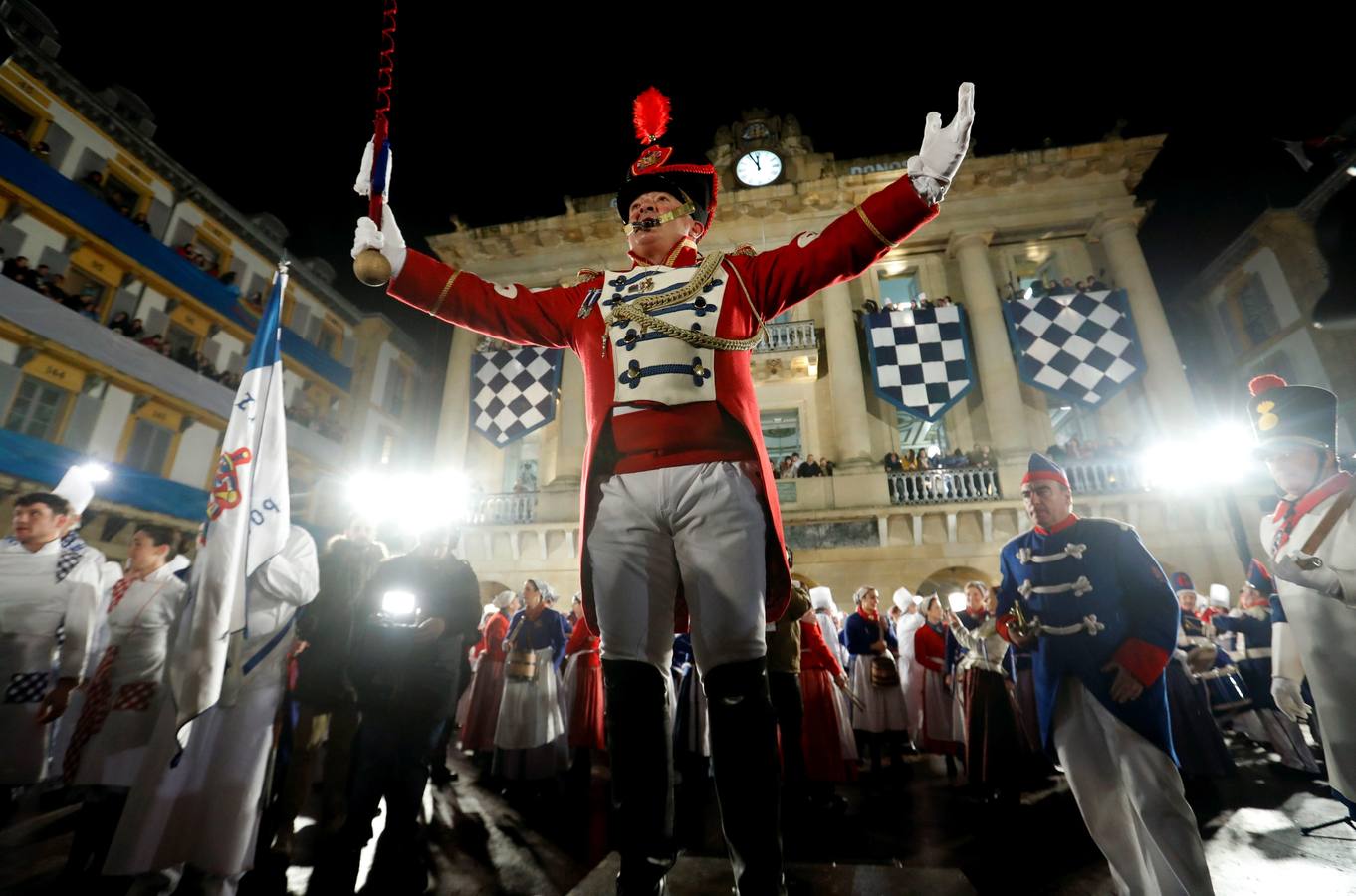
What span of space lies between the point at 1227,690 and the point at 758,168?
1644 centimetres

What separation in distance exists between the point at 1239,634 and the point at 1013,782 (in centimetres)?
478

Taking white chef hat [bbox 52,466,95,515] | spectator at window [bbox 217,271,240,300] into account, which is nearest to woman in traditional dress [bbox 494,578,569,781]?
white chef hat [bbox 52,466,95,515]

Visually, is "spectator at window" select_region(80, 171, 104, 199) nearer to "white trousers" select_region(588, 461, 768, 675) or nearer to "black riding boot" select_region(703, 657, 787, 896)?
"white trousers" select_region(588, 461, 768, 675)

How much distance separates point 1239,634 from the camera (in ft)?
22.0

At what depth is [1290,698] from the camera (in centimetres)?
323

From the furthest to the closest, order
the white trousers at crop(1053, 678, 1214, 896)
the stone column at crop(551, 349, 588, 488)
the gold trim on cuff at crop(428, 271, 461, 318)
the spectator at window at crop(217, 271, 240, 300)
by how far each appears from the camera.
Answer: the spectator at window at crop(217, 271, 240, 300) < the stone column at crop(551, 349, 588, 488) < the white trousers at crop(1053, 678, 1214, 896) < the gold trim on cuff at crop(428, 271, 461, 318)

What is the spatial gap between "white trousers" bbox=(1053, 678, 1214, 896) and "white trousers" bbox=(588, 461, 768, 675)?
2103 millimetres

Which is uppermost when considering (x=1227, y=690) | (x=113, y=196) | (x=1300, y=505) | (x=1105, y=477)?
(x=113, y=196)

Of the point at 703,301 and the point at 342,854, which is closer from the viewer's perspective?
the point at 703,301

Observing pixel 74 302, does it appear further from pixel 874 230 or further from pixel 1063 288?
pixel 1063 288

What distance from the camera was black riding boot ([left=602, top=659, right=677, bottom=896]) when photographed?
59.0 inches

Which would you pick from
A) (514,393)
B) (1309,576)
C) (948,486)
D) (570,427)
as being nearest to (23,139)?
(514,393)

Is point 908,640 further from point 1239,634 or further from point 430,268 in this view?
point 430,268

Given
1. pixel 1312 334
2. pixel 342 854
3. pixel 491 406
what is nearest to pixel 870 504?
pixel 491 406
